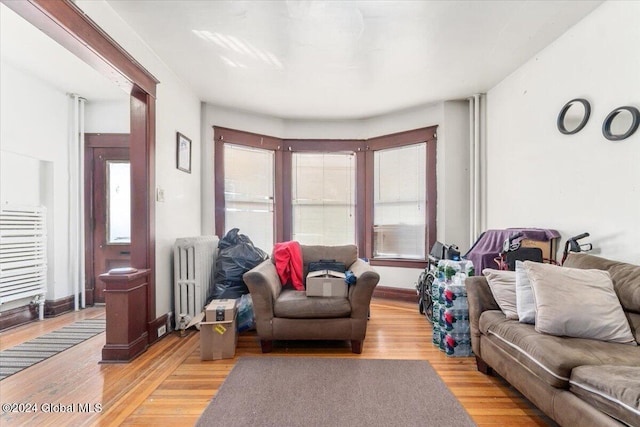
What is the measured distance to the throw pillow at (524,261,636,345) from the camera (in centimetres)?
175

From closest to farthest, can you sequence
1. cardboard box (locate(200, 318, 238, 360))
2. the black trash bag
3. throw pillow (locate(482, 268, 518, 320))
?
1. throw pillow (locate(482, 268, 518, 320))
2. cardboard box (locate(200, 318, 238, 360))
3. the black trash bag

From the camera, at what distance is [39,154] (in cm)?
352

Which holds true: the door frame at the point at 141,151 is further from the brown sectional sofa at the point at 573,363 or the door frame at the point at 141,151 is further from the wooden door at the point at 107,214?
the brown sectional sofa at the point at 573,363

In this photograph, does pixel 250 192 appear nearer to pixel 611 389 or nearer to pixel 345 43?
pixel 345 43

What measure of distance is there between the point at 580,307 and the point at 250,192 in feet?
12.5

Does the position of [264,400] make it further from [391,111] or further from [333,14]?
[391,111]

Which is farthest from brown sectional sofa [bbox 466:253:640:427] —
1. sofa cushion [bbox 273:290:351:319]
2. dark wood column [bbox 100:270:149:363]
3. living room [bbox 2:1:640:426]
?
dark wood column [bbox 100:270:149:363]

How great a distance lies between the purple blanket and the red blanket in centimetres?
173

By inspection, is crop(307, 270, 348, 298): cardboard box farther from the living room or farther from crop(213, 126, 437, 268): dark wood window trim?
crop(213, 126, 437, 268): dark wood window trim

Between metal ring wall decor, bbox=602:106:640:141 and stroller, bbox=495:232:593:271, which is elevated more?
metal ring wall decor, bbox=602:106:640:141

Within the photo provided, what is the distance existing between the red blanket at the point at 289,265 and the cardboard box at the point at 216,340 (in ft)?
2.48

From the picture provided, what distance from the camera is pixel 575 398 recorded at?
1.43 meters

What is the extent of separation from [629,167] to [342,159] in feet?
10.7

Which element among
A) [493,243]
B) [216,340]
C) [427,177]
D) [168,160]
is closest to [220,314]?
[216,340]
